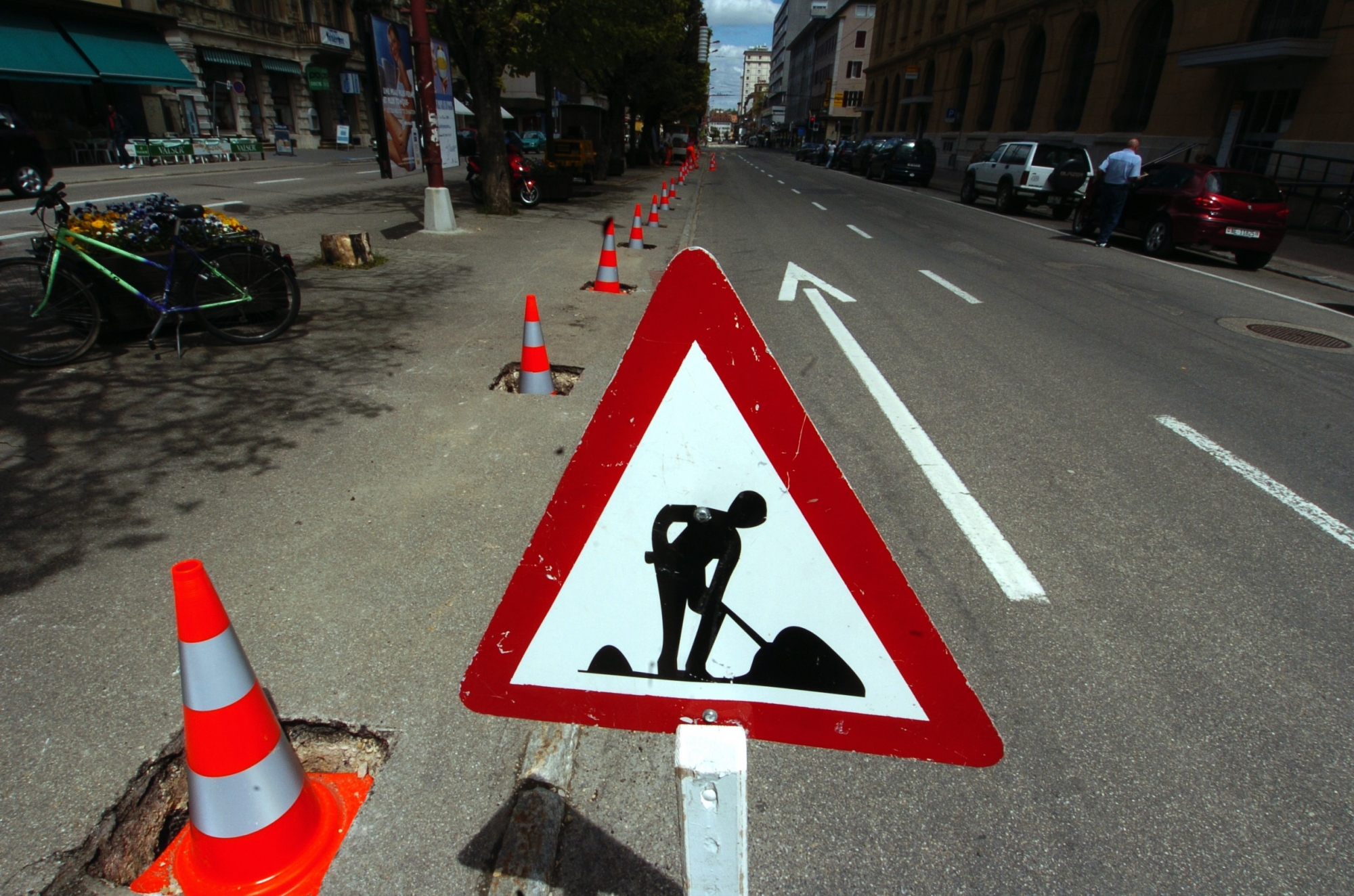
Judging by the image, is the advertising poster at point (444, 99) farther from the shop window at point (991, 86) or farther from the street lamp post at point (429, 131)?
the shop window at point (991, 86)

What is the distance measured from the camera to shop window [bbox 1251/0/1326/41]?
67.8 ft

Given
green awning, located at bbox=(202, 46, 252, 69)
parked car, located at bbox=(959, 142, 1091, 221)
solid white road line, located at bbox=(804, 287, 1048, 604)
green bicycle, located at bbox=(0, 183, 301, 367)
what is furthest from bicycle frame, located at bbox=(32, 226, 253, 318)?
green awning, located at bbox=(202, 46, 252, 69)

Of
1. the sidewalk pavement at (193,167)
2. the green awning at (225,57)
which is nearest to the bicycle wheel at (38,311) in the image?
the sidewalk pavement at (193,167)

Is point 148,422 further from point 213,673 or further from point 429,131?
point 429,131

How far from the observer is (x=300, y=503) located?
145 inches

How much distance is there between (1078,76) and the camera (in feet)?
112

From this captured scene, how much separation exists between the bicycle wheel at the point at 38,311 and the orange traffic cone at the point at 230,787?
494 centimetres

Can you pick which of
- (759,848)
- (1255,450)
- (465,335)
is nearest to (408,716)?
(759,848)

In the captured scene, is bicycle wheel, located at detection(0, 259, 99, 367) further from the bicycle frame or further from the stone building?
the stone building

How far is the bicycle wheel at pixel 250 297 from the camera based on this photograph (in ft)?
19.1

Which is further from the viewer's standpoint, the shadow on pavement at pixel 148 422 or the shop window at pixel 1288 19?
the shop window at pixel 1288 19

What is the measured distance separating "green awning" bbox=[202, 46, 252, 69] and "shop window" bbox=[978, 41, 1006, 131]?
1634 inches

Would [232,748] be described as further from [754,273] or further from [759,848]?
[754,273]

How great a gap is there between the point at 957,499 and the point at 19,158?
20458 mm
